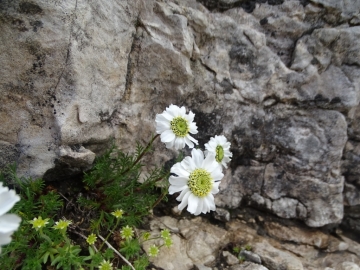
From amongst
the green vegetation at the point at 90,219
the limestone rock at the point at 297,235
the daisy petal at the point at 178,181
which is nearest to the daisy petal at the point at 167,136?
the green vegetation at the point at 90,219

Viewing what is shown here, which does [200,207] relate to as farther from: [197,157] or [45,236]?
[45,236]

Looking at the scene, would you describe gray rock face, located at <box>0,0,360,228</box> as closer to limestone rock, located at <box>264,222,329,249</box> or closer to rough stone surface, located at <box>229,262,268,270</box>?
limestone rock, located at <box>264,222,329,249</box>

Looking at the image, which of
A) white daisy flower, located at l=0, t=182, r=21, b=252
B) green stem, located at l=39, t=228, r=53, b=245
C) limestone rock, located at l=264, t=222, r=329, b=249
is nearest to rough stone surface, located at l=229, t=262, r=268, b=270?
limestone rock, located at l=264, t=222, r=329, b=249

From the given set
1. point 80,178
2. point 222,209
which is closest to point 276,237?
point 222,209

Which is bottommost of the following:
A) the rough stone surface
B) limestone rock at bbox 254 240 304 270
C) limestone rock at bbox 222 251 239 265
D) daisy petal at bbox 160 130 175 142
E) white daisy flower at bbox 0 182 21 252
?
limestone rock at bbox 222 251 239 265

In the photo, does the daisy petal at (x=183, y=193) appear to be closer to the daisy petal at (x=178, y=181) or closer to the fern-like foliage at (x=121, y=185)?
the daisy petal at (x=178, y=181)

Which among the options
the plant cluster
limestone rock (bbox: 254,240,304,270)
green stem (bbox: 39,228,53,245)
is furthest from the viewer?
limestone rock (bbox: 254,240,304,270)
